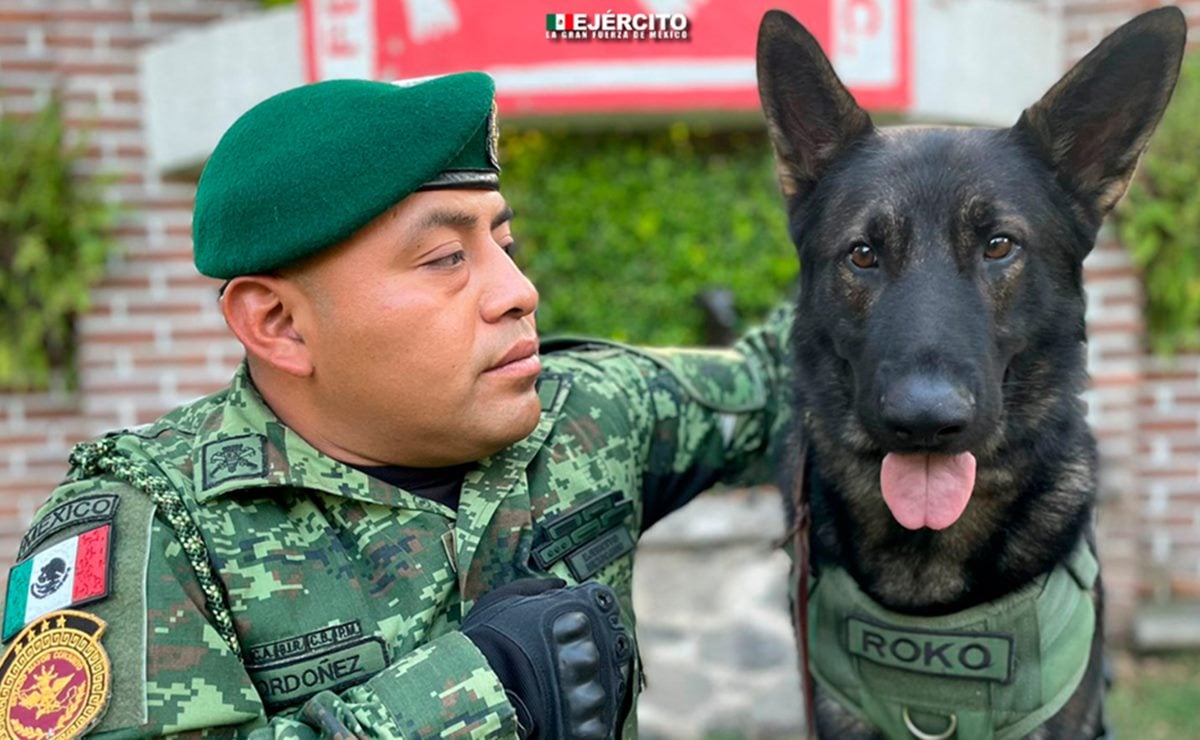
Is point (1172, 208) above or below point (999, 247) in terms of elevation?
below

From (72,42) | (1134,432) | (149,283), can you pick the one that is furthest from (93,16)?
(1134,432)

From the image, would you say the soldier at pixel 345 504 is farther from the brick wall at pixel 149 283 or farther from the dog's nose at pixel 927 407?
the brick wall at pixel 149 283

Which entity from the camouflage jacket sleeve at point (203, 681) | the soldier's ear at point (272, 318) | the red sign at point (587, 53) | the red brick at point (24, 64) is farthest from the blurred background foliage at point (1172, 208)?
the red brick at point (24, 64)

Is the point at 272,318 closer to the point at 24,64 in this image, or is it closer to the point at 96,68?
the point at 96,68

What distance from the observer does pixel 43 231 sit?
457 centimetres

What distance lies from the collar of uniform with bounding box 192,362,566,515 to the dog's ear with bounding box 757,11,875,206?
0.91 metres

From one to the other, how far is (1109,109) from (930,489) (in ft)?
2.30

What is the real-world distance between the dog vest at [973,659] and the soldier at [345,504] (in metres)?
0.41

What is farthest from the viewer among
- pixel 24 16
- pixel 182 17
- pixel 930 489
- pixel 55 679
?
pixel 182 17

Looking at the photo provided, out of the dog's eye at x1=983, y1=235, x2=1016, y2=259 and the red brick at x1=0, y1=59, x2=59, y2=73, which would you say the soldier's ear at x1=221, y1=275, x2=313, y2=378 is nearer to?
the dog's eye at x1=983, y1=235, x2=1016, y2=259

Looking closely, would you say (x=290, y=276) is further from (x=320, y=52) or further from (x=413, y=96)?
(x=320, y=52)

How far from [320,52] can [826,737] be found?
3016 mm

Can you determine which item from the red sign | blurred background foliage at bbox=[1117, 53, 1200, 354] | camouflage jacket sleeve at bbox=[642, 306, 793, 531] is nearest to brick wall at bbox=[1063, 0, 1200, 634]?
blurred background foliage at bbox=[1117, 53, 1200, 354]

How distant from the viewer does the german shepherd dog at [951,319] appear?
181cm
